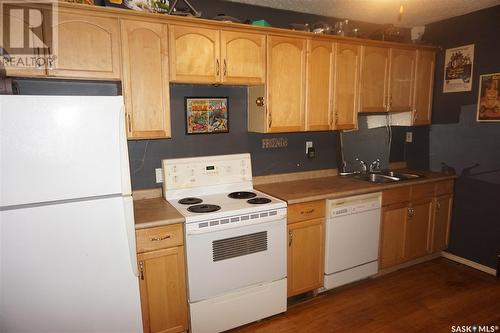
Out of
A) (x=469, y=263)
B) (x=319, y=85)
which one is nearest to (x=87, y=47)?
(x=319, y=85)

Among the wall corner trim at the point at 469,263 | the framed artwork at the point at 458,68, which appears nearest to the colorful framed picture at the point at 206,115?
the framed artwork at the point at 458,68

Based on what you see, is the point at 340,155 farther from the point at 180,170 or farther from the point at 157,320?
the point at 157,320

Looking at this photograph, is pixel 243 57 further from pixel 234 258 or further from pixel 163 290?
pixel 163 290

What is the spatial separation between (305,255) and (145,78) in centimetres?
188

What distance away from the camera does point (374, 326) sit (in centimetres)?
239

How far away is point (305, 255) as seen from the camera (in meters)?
2.63

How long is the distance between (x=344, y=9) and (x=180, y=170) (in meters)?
2.18

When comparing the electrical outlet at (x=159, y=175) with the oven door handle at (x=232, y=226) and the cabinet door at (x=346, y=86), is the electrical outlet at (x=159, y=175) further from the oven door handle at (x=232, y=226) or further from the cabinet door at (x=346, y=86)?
the cabinet door at (x=346, y=86)

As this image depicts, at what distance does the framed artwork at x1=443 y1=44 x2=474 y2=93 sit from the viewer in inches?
127

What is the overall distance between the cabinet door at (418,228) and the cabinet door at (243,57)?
205 centimetres

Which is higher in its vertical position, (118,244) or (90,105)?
(90,105)

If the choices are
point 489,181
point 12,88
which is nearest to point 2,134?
point 12,88

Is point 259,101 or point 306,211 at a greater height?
point 259,101

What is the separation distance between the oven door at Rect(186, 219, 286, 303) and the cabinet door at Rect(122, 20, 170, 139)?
0.85 meters
